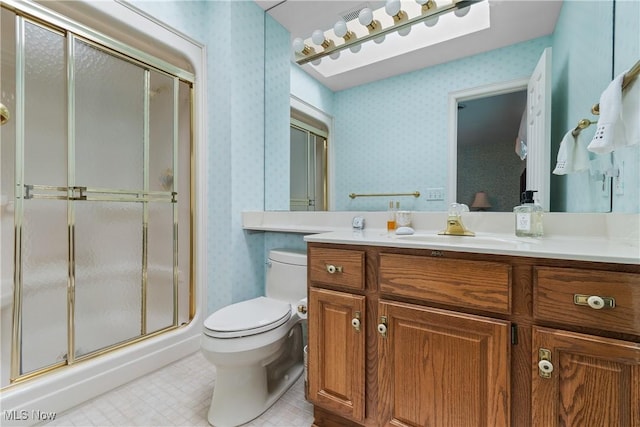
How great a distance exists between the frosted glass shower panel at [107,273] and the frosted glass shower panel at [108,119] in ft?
0.55

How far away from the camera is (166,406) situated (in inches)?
53.4

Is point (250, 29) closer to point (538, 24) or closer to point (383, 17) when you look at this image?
point (383, 17)

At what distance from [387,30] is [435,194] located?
1.05m

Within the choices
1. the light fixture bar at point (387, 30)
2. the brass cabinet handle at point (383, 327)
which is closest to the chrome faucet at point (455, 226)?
the brass cabinet handle at point (383, 327)

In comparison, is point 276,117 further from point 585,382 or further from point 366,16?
point 585,382

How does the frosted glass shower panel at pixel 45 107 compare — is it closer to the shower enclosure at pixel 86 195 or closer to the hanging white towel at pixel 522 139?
the shower enclosure at pixel 86 195

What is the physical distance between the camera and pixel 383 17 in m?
1.75

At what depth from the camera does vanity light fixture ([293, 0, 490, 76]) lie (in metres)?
1.53

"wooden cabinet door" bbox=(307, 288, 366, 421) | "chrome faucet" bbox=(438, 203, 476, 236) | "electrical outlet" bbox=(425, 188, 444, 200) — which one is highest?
"electrical outlet" bbox=(425, 188, 444, 200)

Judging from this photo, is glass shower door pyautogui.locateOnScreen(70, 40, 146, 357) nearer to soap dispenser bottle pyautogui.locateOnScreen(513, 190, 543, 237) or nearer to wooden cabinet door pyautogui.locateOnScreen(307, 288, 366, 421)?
wooden cabinet door pyautogui.locateOnScreen(307, 288, 366, 421)

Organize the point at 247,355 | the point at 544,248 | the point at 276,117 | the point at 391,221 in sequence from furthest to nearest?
the point at 276,117, the point at 391,221, the point at 247,355, the point at 544,248

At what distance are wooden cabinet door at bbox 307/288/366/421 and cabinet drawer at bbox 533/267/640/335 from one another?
0.55 m

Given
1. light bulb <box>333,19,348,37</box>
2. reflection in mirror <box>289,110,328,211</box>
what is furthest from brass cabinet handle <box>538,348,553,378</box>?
light bulb <box>333,19,348,37</box>

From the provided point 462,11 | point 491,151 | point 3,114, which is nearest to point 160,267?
point 3,114
